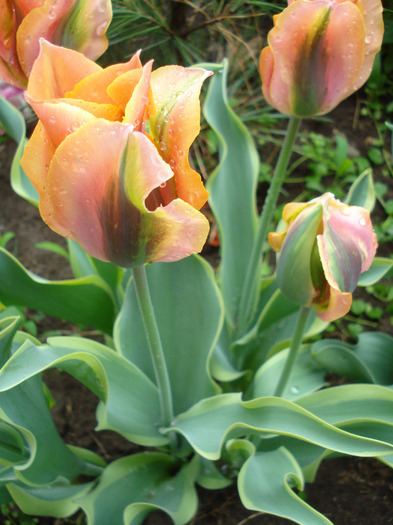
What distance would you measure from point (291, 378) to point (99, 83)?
0.66 metres

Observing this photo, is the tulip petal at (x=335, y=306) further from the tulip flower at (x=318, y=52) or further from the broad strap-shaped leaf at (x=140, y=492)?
the broad strap-shaped leaf at (x=140, y=492)

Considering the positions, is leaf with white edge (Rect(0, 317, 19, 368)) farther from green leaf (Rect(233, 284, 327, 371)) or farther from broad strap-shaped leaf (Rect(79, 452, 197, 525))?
green leaf (Rect(233, 284, 327, 371))

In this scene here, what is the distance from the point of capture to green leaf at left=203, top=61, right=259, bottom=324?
38.3 inches

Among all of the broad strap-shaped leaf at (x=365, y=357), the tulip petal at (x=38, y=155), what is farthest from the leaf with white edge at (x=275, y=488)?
the tulip petal at (x=38, y=155)

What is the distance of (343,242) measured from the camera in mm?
507

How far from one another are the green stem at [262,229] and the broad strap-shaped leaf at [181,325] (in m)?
0.11

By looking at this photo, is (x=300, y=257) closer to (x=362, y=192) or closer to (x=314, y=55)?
(x=314, y=55)

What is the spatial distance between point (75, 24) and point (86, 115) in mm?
240

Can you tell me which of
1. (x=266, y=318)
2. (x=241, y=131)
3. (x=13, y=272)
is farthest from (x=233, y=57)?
(x=13, y=272)

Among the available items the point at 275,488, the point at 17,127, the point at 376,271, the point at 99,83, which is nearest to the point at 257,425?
the point at 275,488

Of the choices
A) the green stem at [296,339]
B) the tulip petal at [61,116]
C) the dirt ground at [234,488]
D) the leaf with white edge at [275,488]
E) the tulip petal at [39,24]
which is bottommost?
the dirt ground at [234,488]

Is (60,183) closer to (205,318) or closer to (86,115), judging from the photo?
(86,115)

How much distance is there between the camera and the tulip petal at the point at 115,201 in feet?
1.17

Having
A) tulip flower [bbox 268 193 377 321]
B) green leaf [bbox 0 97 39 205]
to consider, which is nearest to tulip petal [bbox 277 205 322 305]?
tulip flower [bbox 268 193 377 321]
